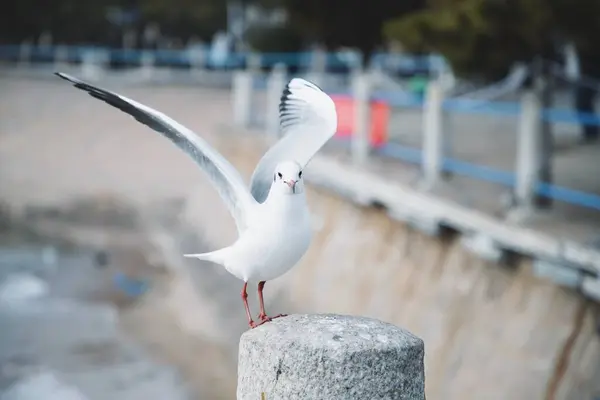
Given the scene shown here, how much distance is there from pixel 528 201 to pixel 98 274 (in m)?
7.43

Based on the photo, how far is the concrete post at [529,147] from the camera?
24.2 feet

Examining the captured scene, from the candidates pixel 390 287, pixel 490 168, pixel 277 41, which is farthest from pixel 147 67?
pixel 390 287

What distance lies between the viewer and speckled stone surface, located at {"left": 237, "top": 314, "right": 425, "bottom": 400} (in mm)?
3125

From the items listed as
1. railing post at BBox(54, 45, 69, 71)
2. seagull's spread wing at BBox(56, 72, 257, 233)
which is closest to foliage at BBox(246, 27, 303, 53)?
railing post at BBox(54, 45, 69, 71)

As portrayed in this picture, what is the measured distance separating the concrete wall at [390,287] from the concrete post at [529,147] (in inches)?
22.2

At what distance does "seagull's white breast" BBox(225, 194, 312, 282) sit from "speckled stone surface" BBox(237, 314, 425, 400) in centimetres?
25

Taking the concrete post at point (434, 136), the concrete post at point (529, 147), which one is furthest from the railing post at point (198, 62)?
the concrete post at point (529, 147)

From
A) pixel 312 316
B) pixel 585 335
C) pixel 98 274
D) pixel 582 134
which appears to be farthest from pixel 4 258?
pixel 312 316

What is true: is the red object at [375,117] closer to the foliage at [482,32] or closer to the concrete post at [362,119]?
the concrete post at [362,119]

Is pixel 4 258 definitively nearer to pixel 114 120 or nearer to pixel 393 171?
pixel 393 171

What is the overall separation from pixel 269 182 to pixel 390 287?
5.10 metres

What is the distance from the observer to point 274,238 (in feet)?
11.2

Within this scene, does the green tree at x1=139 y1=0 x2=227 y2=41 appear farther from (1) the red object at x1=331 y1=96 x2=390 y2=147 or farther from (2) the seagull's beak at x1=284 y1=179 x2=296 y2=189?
(2) the seagull's beak at x1=284 y1=179 x2=296 y2=189

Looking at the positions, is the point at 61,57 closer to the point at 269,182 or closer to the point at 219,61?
the point at 219,61
